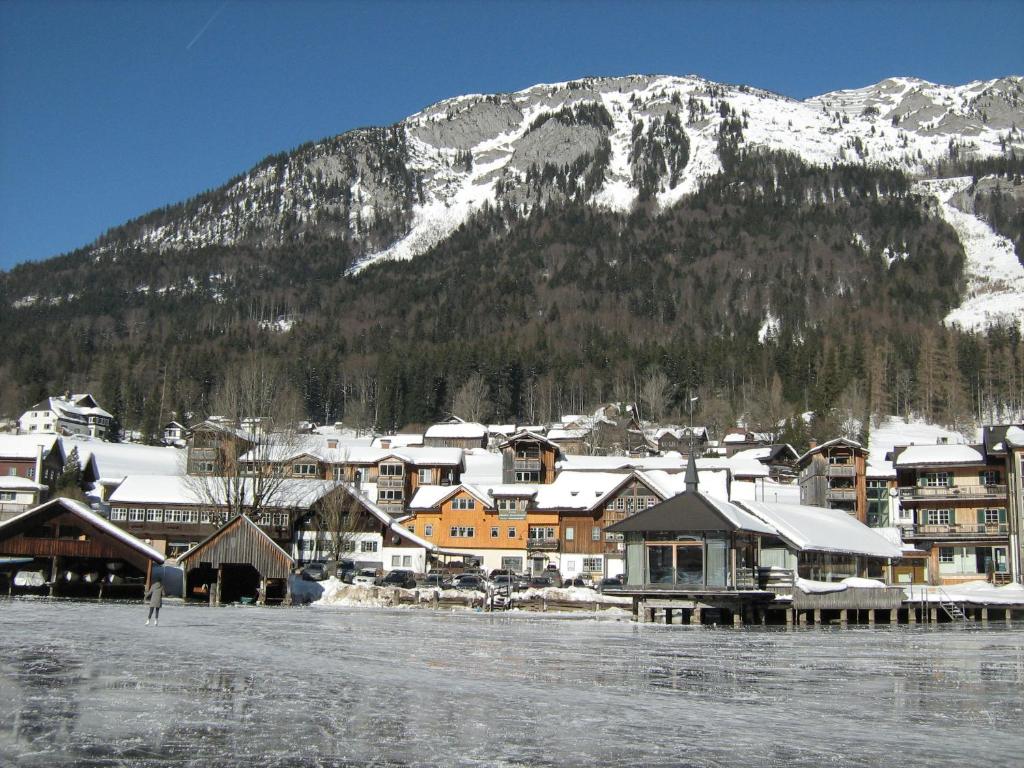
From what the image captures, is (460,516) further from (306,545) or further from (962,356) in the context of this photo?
(962,356)

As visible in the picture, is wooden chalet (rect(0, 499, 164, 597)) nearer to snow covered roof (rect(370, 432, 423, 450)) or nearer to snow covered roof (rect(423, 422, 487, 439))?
snow covered roof (rect(370, 432, 423, 450))

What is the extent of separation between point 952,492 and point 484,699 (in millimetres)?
61931

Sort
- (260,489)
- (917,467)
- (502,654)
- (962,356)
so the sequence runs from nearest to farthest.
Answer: (502,654)
(260,489)
(917,467)
(962,356)

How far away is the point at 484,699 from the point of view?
21266 mm

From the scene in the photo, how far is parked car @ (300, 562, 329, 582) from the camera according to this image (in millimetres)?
65375

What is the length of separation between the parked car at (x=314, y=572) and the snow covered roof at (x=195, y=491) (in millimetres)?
4932

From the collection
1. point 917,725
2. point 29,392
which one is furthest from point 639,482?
point 29,392

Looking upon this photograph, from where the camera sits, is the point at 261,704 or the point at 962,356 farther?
the point at 962,356

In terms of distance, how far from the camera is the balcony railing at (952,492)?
72500 mm

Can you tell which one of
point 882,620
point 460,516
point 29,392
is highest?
point 29,392

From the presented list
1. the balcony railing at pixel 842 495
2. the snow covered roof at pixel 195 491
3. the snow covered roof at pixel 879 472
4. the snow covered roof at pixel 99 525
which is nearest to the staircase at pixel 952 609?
the balcony railing at pixel 842 495

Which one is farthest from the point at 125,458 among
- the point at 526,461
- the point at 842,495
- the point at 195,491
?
the point at 842,495

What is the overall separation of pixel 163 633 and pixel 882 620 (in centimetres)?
3971

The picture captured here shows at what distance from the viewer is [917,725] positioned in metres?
19.4
